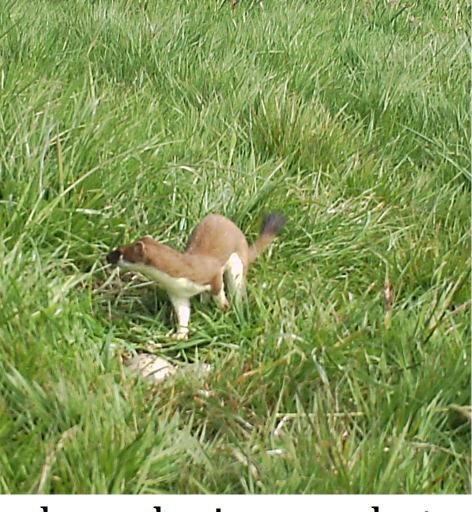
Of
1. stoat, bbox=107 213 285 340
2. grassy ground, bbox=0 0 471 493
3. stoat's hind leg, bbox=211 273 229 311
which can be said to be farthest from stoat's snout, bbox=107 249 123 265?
stoat's hind leg, bbox=211 273 229 311

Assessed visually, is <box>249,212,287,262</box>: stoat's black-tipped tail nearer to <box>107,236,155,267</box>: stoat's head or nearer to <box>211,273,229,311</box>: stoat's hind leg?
<box>211,273,229,311</box>: stoat's hind leg

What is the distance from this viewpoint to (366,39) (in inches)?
177

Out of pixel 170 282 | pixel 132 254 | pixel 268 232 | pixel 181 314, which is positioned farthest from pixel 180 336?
pixel 268 232

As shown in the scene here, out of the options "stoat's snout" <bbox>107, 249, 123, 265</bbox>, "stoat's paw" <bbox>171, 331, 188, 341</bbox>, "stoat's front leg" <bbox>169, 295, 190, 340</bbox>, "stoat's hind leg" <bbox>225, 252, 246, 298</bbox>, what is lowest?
"stoat's paw" <bbox>171, 331, 188, 341</bbox>

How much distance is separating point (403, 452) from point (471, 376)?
28cm

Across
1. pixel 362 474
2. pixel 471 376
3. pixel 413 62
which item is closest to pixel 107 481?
pixel 362 474

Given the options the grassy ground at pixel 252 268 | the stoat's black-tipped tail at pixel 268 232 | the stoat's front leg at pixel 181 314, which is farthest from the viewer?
the stoat's black-tipped tail at pixel 268 232

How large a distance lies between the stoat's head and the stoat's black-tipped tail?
0.44 m

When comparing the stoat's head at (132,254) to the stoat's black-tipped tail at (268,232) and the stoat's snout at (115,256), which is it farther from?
the stoat's black-tipped tail at (268,232)

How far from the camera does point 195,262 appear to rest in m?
2.30

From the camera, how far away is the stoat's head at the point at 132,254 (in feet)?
7.22

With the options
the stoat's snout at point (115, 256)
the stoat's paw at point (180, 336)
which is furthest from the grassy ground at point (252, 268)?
the stoat's snout at point (115, 256)

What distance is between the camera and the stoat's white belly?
223 centimetres

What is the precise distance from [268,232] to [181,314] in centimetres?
41
